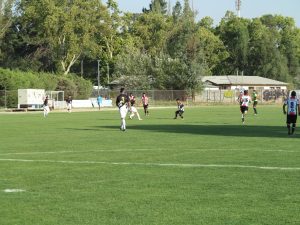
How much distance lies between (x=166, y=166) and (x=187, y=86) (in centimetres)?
7390

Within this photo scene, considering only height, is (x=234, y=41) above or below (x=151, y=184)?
above

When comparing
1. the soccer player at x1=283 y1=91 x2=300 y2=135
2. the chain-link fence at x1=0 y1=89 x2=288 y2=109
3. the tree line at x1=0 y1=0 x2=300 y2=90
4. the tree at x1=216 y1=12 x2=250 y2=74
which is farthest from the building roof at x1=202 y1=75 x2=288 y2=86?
the soccer player at x1=283 y1=91 x2=300 y2=135

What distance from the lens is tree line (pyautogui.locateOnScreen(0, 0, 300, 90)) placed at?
3620 inches

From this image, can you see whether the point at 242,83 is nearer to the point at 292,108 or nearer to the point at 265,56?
the point at 265,56

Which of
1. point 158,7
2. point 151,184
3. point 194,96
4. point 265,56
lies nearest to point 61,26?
point 194,96

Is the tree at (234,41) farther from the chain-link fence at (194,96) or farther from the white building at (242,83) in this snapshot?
the chain-link fence at (194,96)

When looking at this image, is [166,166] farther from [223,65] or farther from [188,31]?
[223,65]

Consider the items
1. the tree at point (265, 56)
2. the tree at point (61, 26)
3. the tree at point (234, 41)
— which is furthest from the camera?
the tree at point (234, 41)

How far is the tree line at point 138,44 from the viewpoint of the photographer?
91.9m

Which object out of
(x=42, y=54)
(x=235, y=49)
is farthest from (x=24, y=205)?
(x=235, y=49)

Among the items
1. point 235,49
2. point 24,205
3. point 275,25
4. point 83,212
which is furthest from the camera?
point 275,25

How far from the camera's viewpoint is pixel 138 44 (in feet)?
346

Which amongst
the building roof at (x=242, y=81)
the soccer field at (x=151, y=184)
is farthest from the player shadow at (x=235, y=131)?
the building roof at (x=242, y=81)

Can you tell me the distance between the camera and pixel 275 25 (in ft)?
438
